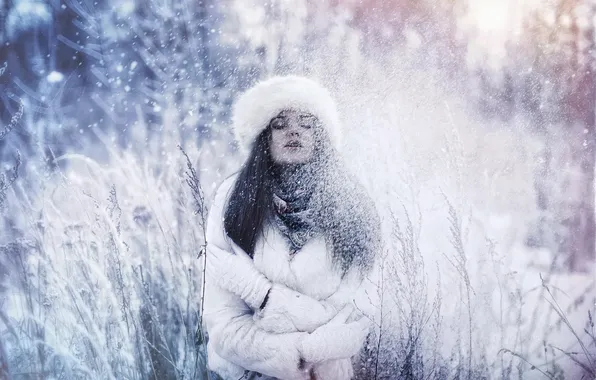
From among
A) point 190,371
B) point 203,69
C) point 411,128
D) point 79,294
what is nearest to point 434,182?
point 411,128

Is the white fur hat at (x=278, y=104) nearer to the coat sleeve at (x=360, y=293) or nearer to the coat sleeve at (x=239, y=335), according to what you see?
the coat sleeve at (x=239, y=335)

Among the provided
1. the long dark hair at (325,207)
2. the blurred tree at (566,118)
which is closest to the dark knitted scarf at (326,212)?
the long dark hair at (325,207)

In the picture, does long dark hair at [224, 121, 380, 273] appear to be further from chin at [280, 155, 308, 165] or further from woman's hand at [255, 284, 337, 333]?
woman's hand at [255, 284, 337, 333]

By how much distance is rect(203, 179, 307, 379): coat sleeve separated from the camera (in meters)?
1.79

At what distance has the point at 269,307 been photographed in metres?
1.80

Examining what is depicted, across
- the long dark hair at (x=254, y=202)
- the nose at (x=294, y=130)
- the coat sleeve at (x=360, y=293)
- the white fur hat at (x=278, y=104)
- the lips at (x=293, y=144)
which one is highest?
the white fur hat at (x=278, y=104)

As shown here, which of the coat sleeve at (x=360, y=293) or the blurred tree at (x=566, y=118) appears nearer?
the coat sleeve at (x=360, y=293)

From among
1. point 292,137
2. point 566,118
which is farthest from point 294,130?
point 566,118

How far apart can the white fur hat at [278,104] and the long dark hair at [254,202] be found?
48mm

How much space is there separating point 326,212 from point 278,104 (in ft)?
1.34

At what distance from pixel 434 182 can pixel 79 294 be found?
4.39ft

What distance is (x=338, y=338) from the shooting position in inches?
71.1

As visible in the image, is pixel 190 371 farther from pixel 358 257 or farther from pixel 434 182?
pixel 434 182

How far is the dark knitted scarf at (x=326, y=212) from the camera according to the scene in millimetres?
1860
